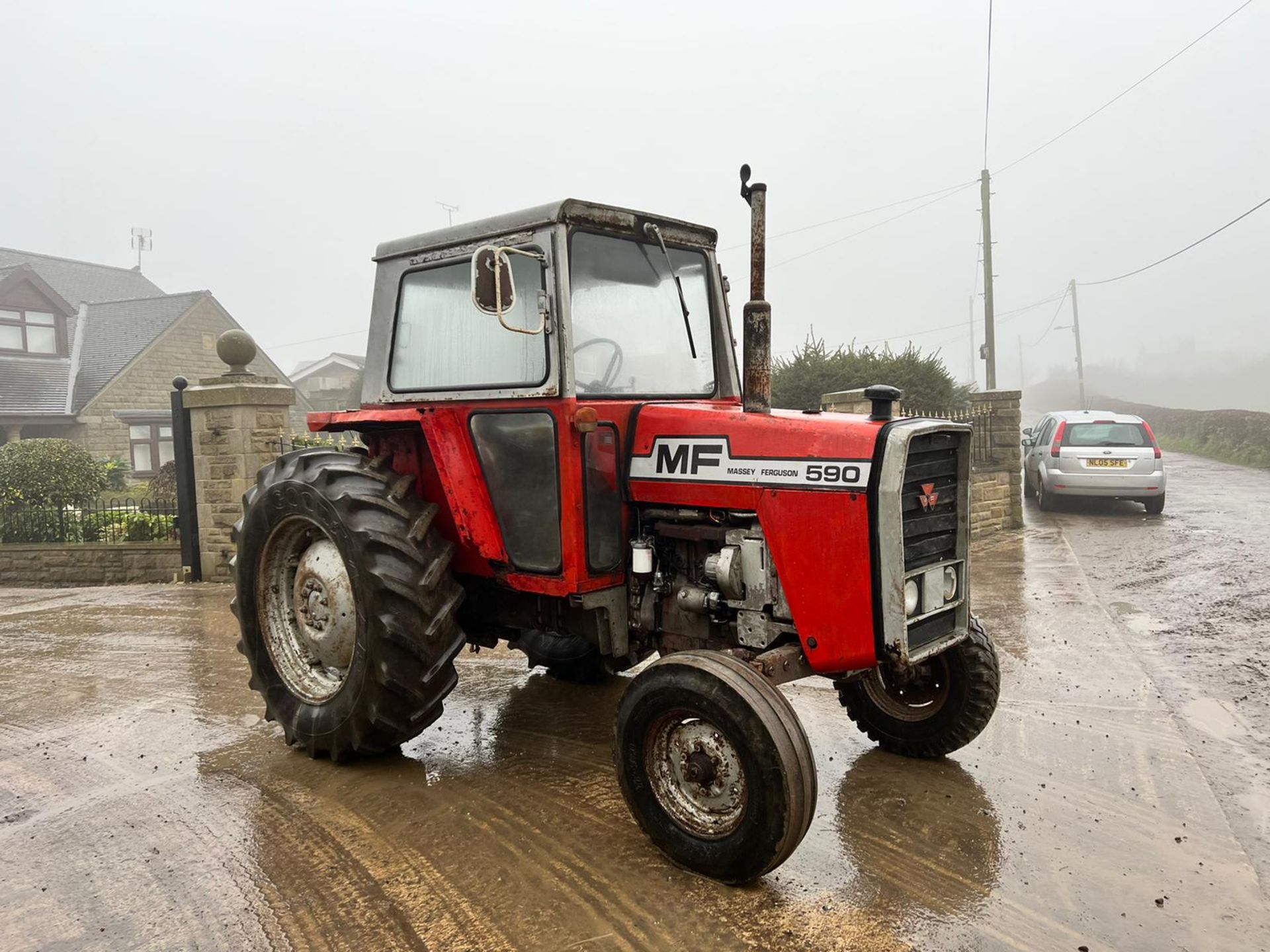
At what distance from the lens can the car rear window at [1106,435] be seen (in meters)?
12.3

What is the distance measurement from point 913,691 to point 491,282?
2650mm

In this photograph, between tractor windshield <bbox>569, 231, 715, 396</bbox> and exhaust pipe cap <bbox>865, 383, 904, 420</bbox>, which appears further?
tractor windshield <bbox>569, 231, 715, 396</bbox>

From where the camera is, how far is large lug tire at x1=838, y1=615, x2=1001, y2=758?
12.5 feet

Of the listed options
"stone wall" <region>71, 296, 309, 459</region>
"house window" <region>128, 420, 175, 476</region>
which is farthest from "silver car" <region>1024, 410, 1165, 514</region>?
"house window" <region>128, 420, 175, 476</region>

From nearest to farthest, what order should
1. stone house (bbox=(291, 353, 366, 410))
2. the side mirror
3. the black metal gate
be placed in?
the side mirror → the black metal gate → stone house (bbox=(291, 353, 366, 410))

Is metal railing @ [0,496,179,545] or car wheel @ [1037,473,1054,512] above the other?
metal railing @ [0,496,179,545]

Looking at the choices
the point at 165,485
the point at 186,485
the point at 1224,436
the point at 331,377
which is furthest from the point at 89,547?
the point at 331,377

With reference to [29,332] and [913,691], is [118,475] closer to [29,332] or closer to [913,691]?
[29,332]

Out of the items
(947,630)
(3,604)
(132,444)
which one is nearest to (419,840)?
(947,630)

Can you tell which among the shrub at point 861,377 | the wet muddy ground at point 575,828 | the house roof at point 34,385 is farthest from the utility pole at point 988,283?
the house roof at point 34,385

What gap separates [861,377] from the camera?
14.6m

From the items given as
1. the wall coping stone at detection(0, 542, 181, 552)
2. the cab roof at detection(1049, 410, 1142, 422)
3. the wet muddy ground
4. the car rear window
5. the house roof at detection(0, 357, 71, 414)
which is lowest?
the wet muddy ground

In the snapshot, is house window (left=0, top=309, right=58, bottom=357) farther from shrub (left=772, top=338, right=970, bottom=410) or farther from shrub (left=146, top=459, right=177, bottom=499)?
shrub (left=772, top=338, right=970, bottom=410)

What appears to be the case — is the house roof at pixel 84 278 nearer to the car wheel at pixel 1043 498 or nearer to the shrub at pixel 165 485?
the shrub at pixel 165 485
